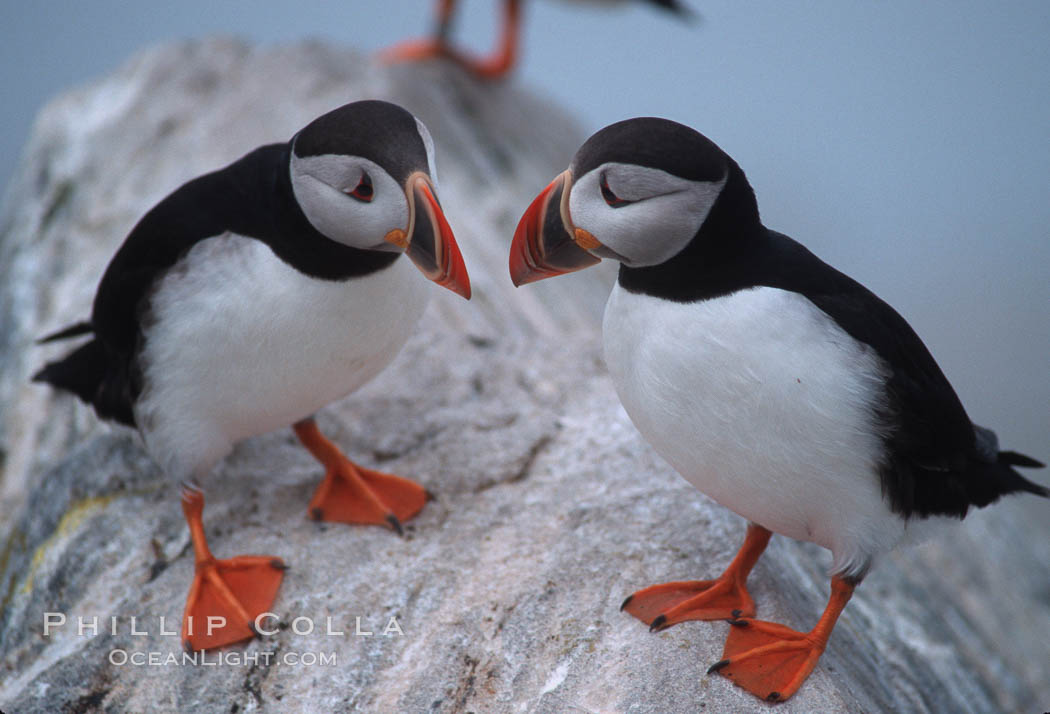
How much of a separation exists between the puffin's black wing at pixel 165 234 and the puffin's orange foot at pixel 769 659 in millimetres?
1309

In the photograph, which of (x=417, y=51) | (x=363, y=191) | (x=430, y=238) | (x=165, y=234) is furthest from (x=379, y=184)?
(x=417, y=51)

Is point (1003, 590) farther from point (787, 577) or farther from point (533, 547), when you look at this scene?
point (533, 547)

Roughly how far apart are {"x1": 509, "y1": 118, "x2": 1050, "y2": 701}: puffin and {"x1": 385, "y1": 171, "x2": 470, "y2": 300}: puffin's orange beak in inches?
4.5

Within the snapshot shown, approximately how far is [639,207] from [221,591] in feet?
4.26

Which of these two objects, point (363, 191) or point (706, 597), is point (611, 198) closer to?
point (363, 191)

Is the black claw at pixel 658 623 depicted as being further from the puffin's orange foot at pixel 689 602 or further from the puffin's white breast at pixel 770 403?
the puffin's white breast at pixel 770 403

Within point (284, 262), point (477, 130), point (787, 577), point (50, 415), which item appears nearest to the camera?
point (284, 262)

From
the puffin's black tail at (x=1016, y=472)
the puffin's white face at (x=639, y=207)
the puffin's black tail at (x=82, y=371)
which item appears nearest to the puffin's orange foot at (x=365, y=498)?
the puffin's black tail at (x=82, y=371)

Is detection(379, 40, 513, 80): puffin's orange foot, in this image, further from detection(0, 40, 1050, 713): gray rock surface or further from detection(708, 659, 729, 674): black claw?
detection(708, 659, 729, 674): black claw

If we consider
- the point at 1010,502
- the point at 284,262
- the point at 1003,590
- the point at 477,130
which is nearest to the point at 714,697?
the point at 284,262

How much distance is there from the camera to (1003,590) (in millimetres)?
Answer: 3645

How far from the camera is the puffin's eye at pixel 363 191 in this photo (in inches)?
71.2

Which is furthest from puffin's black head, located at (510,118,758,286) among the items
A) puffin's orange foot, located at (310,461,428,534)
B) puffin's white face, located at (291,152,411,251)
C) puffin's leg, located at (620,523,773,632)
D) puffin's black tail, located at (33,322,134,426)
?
puffin's black tail, located at (33,322,134,426)

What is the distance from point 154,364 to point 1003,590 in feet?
10.6
